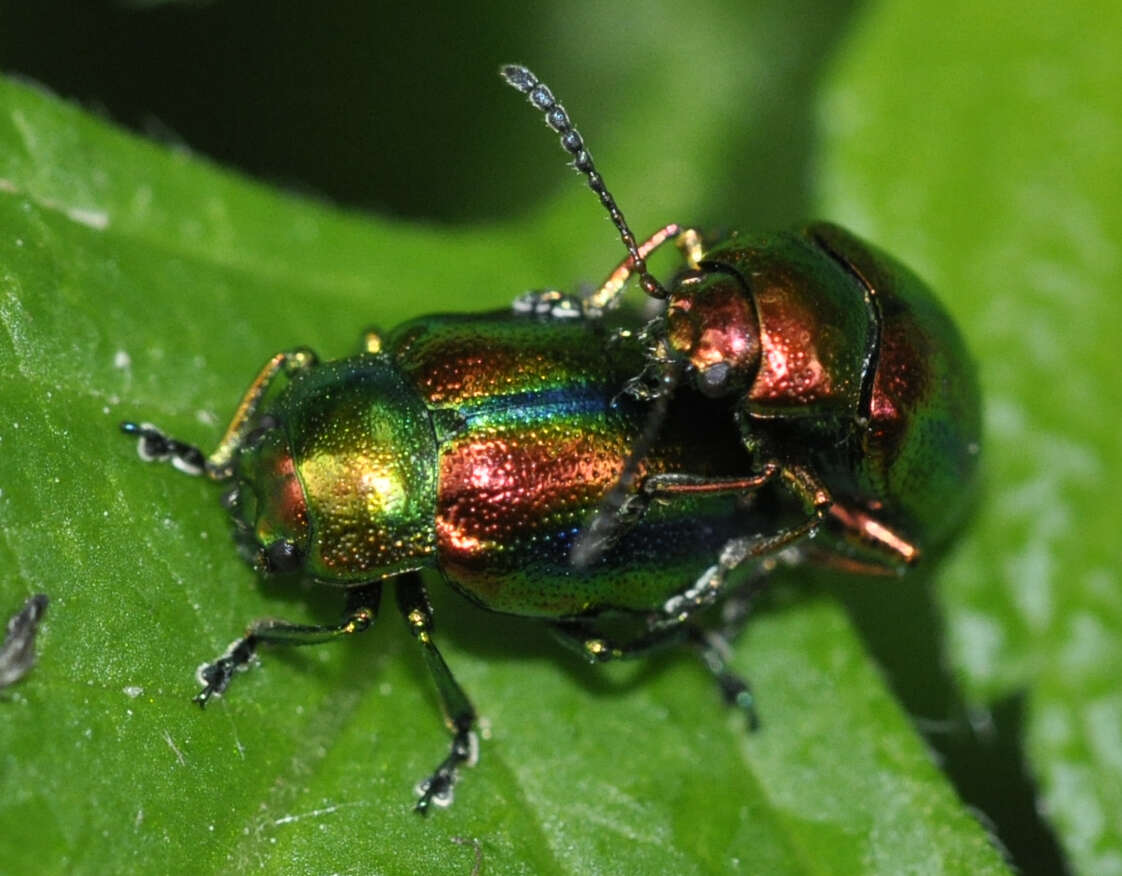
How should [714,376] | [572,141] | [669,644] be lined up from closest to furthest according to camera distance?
[714,376]
[572,141]
[669,644]

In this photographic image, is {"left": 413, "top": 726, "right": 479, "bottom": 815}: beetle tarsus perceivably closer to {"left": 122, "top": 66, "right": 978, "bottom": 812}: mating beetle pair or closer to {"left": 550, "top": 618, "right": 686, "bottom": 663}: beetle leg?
{"left": 122, "top": 66, "right": 978, "bottom": 812}: mating beetle pair

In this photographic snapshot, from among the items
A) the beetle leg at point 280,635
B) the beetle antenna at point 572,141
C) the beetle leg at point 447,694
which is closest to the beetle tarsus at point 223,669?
the beetle leg at point 280,635

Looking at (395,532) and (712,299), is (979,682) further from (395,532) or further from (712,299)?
(395,532)

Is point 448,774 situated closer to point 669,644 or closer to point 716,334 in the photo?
point 669,644

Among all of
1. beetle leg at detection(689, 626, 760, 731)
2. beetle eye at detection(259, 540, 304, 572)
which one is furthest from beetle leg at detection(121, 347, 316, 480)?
beetle leg at detection(689, 626, 760, 731)

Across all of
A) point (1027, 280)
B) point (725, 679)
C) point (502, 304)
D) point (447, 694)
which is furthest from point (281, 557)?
point (1027, 280)

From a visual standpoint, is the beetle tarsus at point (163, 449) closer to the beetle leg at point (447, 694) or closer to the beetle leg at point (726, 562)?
the beetle leg at point (447, 694)

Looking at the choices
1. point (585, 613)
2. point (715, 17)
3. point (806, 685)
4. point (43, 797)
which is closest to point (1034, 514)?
point (806, 685)
